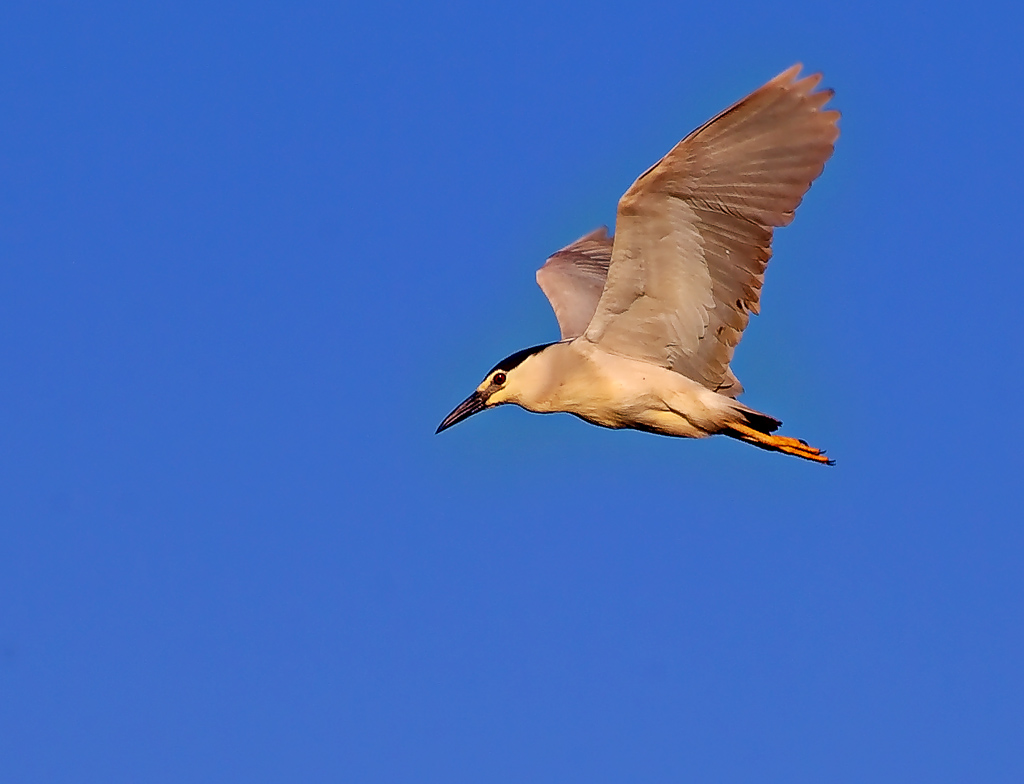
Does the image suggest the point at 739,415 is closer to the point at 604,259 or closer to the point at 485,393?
the point at 485,393

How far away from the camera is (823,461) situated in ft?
36.4

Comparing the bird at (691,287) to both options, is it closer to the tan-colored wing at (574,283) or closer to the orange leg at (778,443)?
the orange leg at (778,443)

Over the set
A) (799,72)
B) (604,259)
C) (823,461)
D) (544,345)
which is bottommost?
(823,461)

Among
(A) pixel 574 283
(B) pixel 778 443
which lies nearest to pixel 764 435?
(B) pixel 778 443

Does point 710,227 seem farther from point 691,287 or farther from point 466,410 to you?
point 466,410

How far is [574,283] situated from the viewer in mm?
13211

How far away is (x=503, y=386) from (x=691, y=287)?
1.58 metres

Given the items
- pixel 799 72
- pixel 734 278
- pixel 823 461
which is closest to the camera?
pixel 799 72

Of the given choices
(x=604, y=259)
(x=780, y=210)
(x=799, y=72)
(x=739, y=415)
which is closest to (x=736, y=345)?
(x=739, y=415)

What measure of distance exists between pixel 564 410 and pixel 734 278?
159 cm

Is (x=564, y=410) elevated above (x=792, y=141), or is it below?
below

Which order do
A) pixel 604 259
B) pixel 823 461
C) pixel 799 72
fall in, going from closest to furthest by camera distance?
pixel 799 72
pixel 823 461
pixel 604 259

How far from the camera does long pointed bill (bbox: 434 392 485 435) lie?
1125 centimetres

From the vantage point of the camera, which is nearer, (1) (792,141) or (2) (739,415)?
(1) (792,141)
